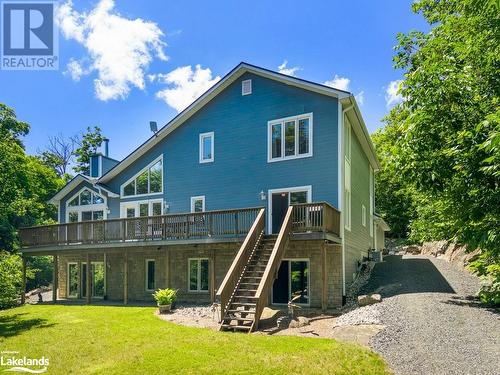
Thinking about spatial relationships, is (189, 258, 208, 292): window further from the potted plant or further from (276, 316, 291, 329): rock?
(276, 316, 291, 329): rock

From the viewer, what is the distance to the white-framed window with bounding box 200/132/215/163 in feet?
62.3

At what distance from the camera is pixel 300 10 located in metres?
16.9

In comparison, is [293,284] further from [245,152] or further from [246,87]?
[246,87]

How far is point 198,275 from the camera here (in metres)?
18.8

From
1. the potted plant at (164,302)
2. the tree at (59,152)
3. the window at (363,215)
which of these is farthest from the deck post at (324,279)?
the tree at (59,152)

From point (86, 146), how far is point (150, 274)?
28383 millimetres

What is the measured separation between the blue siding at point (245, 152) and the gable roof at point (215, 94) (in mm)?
266

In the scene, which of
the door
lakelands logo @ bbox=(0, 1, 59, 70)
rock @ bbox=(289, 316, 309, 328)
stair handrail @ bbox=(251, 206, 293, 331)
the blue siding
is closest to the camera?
stair handrail @ bbox=(251, 206, 293, 331)

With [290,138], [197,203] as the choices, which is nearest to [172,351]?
[290,138]

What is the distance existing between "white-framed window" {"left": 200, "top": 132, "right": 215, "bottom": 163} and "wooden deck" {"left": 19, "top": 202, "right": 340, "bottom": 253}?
9.72ft

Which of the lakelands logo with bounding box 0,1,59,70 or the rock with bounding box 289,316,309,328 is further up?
the lakelands logo with bounding box 0,1,59,70

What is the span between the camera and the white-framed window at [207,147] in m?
19.0

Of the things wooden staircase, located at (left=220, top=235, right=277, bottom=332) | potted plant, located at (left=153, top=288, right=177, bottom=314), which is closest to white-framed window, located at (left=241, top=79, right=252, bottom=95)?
wooden staircase, located at (left=220, top=235, right=277, bottom=332)

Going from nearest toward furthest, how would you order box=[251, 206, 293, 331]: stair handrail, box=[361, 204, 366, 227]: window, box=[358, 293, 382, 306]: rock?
box=[251, 206, 293, 331]: stair handrail < box=[358, 293, 382, 306]: rock < box=[361, 204, 366, 227]: window
